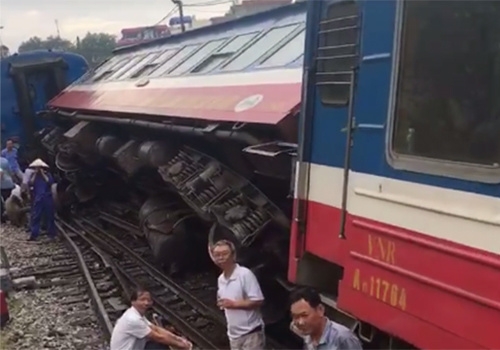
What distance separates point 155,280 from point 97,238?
3.50 metres

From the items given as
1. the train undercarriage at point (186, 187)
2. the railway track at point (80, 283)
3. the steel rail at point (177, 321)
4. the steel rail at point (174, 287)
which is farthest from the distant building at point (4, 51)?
the steel rail at point (177, 321)

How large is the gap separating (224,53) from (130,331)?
18.9ft

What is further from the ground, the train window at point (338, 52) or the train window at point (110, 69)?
the train window at point (338, 52)

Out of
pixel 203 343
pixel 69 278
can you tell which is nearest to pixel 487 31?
pixel 203 343

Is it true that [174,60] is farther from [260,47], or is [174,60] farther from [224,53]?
[260,47]

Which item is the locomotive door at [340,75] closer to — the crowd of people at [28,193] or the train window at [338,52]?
the train window at [338,52]

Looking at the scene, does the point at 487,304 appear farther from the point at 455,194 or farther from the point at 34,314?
the point at 34,314

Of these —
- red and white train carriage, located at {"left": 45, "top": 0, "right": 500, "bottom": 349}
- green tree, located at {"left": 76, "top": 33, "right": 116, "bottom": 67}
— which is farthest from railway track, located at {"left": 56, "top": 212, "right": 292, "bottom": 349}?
green tree, located at {"left": 76, "top": 33, "right": 116, "bottom": 67}

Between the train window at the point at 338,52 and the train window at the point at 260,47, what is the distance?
13.3ft

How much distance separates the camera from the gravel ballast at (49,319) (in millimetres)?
8445

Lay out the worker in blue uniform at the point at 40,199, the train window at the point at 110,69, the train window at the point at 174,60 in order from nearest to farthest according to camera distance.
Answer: the train window at the point at 174,60 < the worker in blue uniform at the point at 40,199 < the train window at the point at 110,69

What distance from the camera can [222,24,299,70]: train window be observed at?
31.4 ft

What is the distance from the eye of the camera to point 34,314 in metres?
9.56

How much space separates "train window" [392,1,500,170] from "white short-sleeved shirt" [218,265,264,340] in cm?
222
